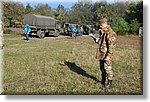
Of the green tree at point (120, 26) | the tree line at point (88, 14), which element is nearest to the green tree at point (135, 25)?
the tree line at point (88, 14)

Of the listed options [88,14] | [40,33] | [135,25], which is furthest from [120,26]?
[40,33]

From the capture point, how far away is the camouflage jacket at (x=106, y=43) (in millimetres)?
4008

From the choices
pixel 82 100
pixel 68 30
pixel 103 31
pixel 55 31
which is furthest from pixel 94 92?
pixel 68 30

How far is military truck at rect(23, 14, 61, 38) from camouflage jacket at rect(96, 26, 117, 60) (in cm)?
1471

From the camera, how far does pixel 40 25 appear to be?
1975 cm

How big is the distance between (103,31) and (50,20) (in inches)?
701

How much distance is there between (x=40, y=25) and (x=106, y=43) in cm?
1618

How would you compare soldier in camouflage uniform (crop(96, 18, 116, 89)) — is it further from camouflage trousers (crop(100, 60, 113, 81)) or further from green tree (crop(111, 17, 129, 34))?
green tree (crop(111, 17, 129, 34))

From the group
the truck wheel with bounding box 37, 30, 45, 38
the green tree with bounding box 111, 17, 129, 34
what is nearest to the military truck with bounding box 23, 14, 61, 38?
the truck wheel with bounding box 37, 30, 45, 38

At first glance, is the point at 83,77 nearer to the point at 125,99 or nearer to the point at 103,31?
the point at 103,31

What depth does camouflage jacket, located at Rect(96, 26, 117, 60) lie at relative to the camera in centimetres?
401

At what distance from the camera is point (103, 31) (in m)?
4.04

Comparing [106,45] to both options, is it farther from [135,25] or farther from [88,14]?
[88,14]

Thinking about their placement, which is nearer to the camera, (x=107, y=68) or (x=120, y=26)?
(x=107, y=68)
